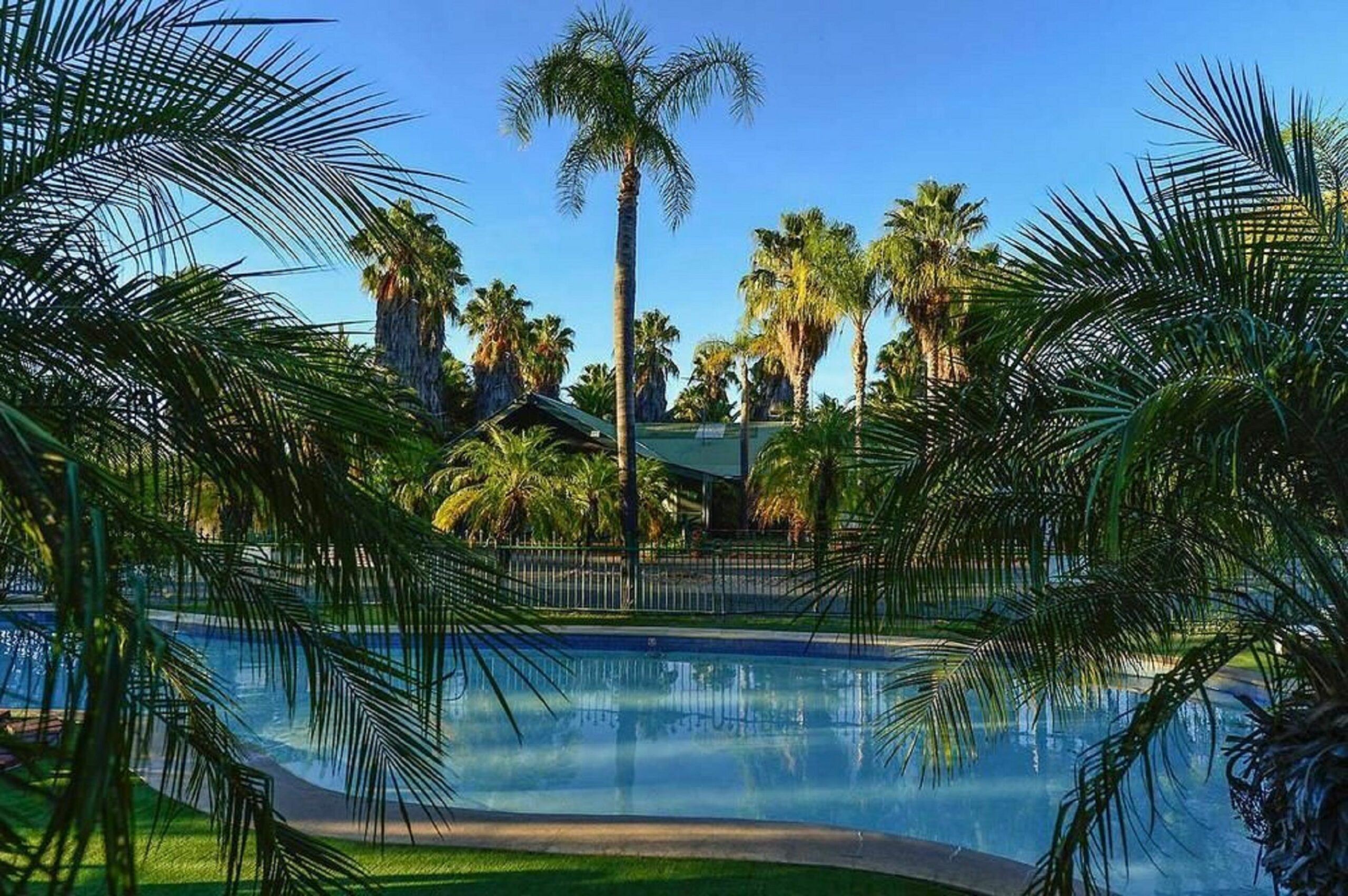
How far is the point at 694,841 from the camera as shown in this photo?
5.23 m

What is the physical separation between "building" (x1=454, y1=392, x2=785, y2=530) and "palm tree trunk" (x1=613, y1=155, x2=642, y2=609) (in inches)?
268

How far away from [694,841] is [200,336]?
14.0ft

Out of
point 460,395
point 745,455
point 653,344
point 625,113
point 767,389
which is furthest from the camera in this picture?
point 653,344

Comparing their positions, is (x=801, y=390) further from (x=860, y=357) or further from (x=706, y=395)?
(x=706, y=395)

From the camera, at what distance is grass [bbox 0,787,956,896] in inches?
182

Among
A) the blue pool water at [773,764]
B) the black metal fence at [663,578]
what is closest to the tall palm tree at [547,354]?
the black metal fence at [663,578]

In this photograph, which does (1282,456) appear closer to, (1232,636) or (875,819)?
(1232,636)

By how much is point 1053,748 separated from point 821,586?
274 inches

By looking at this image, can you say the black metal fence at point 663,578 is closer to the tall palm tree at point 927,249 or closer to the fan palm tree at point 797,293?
the fan palm tree at point 797,293

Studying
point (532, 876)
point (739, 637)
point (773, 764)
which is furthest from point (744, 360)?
point (532, 876)

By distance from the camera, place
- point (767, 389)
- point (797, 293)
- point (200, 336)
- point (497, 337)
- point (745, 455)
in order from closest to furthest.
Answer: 1. point (200, 336)
2. point (797, 293)
3. point (745, 455)
4. point (497, 337)
5. point (767, 389)

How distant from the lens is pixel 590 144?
16.1m

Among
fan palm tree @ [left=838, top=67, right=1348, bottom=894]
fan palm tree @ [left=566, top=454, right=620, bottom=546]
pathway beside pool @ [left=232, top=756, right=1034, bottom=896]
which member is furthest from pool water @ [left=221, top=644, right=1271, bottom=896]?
fan palm tree @ [left=566, top=454, right=620, bottom=546]

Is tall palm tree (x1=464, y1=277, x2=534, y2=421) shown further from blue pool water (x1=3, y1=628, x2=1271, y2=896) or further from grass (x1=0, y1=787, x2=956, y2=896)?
grass (x1=0, y1=787, x2=956, y2=896)
